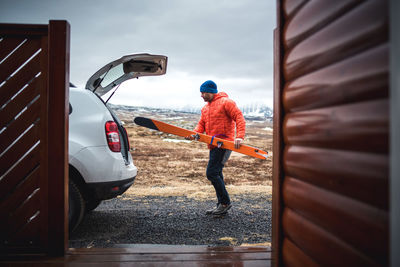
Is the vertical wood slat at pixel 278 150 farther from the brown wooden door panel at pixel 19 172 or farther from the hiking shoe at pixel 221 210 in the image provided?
the hiking shoe at pixel 221 210

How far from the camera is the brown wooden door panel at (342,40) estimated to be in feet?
3.19

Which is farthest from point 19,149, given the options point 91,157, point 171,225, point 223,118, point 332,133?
point 223,118

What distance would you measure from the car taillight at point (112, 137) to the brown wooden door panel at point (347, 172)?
2116 mm

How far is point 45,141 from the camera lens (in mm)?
2199

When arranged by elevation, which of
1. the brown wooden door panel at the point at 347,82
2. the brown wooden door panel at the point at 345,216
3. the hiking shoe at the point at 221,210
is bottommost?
the hiking shoe at the point at 221,210

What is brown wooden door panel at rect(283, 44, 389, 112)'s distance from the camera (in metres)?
0.95

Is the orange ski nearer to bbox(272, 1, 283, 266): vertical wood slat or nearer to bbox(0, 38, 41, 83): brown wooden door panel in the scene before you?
bbox(272, 1, 283, 266): vertical wood slat

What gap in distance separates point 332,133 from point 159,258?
1.73 meters

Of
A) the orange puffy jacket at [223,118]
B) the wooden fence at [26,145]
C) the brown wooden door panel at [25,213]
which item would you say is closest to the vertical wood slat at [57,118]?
the wooden fence at [26,145]

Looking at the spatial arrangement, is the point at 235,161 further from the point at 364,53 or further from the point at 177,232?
Answer: the point at 364,53

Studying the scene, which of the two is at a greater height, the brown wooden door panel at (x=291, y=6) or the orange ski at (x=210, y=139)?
the brown wooden door panel at (x=291, y=6)

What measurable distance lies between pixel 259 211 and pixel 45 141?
3236 millimetres

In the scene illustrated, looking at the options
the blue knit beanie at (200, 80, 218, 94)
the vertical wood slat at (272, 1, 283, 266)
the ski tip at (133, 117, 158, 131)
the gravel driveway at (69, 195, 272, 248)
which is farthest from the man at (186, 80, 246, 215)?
the vertical wood slat at (272, 1, 283, 266)

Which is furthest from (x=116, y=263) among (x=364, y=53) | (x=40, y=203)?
(x=364, y=53)
